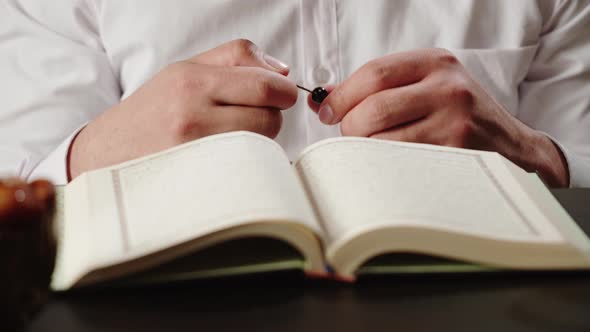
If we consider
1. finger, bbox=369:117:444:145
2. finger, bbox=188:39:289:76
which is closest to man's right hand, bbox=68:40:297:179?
finger, bbox=188:39:289:76

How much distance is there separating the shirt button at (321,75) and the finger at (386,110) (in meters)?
0.34

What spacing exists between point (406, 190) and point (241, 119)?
0.28 meters

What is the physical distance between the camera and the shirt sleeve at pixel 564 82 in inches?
47.0

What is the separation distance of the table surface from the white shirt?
628 mm

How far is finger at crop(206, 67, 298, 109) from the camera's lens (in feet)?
2.48

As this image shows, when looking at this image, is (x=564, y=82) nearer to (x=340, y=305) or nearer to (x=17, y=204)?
(x=340, y=305)

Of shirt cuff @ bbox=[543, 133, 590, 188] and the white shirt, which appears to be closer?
shirt cuff @ bbox=[543, 133, 590, 188]

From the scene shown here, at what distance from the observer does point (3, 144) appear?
110 cm

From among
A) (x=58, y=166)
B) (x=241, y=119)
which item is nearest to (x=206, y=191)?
(x=241, y=119)

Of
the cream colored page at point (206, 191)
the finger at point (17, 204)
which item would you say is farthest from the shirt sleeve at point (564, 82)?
the finger at point (17, 204)

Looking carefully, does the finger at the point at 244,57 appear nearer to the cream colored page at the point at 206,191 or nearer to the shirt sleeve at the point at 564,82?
the cream colored page at the point at 206,191

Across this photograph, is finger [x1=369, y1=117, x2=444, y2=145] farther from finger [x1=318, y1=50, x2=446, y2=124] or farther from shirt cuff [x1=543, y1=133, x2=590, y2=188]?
shirt cuff [x1=543, y1=133, x2=590, y2=188]

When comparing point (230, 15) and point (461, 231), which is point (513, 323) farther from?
point (230, 15)

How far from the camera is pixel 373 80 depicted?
2.56 feet
